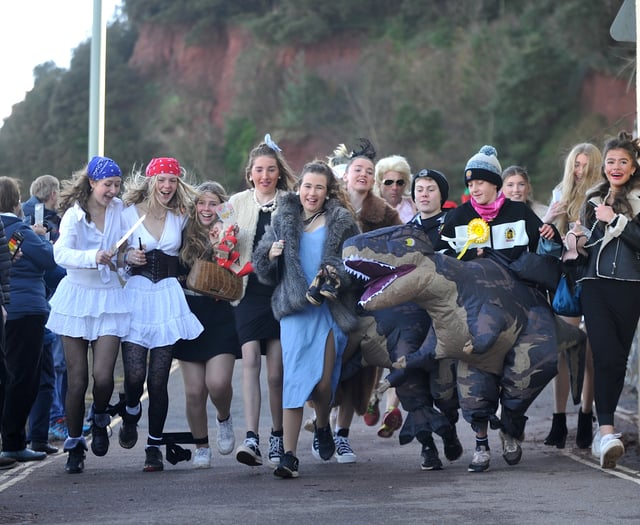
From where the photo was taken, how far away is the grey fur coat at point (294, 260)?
8820mm

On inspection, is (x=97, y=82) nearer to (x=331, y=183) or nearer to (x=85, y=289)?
(x=85, y=289)

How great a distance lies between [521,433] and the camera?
894 cm

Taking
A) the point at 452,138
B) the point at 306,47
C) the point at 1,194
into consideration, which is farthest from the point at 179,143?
the point at 1,194

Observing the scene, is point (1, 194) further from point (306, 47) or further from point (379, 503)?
point (306, 47)

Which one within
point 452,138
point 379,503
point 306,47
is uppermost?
point 306,47

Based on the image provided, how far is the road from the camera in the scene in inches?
273

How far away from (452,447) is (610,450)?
1232 millimetres

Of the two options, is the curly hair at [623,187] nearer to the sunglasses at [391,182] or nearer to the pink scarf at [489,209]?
the pink scarf at [489,209]

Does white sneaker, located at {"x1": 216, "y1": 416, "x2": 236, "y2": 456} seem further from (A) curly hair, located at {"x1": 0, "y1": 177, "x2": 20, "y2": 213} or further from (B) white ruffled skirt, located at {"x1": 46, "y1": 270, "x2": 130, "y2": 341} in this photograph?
(A) curly hair, located at {"x1": 0, "y1": 177, "x2": 20, "y2": 213}

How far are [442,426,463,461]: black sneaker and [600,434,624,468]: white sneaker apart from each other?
1.07m

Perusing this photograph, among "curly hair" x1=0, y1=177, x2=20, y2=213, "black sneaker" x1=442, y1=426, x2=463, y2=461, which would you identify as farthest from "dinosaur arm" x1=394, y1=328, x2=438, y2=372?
"curly hair" x1=0, y1=177, x2=20, y2=213

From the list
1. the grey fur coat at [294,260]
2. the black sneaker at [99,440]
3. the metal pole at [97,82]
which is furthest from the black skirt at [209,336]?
the metal pole at [97,82]

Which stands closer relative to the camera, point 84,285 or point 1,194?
point 84,285

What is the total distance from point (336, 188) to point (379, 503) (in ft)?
8.43
